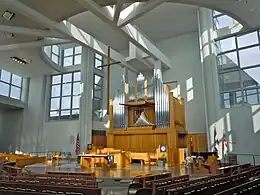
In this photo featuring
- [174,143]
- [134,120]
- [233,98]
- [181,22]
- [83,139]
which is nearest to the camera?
[174,143]

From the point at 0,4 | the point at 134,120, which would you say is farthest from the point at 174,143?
the point at 0,4

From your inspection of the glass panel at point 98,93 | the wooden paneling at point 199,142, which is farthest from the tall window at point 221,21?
the glass panel at point 98,93

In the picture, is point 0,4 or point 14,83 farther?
point 14,83

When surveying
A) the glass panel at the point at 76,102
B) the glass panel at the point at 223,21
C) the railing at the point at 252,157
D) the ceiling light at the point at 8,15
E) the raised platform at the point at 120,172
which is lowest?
the raised platform at the point at 120,172

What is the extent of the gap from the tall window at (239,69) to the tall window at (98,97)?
26.3ft

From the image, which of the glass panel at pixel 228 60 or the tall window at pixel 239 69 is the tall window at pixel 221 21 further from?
the glass panel at pixel 228 60

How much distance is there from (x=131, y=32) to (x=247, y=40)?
5.82m

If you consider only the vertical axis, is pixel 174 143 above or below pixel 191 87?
below

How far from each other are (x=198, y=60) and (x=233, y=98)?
3.57 metres

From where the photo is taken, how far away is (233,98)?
12195mm

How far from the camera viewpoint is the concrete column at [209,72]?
12023 millimetres

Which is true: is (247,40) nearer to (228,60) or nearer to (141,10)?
(228,60)

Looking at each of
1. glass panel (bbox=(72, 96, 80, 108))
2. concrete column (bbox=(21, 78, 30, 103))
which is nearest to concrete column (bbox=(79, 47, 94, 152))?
glass panel (bbox=(72, 96, 80, 108))

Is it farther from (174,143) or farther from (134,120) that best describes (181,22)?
(174,143)
